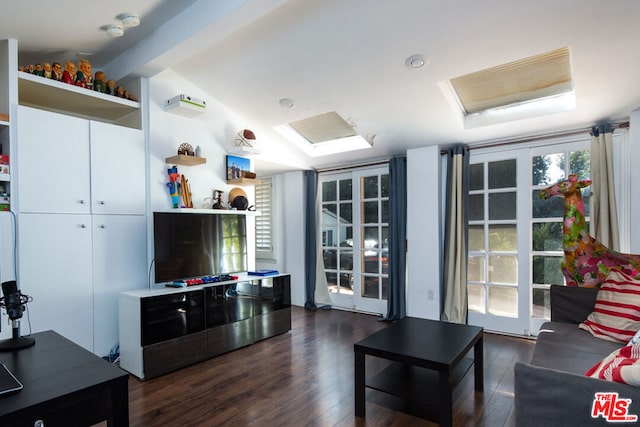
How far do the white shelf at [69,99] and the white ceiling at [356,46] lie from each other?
0.28m

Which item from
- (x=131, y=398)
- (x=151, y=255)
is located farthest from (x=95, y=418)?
(x=151, y=255)

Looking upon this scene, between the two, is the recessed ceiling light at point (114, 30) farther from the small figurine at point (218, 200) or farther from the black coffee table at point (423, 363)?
the black coffee table at point (423, 363)

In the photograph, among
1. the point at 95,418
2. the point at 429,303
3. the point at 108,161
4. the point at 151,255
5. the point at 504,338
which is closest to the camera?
the point at 95,418

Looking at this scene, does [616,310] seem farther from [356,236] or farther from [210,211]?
[210,211]

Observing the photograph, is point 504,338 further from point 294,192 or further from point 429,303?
point 294,192

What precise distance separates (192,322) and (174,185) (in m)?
1.25

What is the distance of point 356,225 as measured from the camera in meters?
4.68

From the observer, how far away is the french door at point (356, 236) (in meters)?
4.49

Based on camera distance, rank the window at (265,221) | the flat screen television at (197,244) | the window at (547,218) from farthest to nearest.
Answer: the window at (265,221) < the window at (547,218) < the flat screen television at (197,244)

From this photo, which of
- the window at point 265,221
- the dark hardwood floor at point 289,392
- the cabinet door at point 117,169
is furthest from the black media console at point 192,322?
the window at point 265,221

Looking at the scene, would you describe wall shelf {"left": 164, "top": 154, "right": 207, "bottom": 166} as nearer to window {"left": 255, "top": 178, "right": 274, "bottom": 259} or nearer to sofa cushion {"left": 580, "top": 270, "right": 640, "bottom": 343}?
window {"left": 255, "top": 178, "right": 274, "bottom": 259}

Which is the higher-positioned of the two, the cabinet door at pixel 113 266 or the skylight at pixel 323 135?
the skylight at pixel 323 135

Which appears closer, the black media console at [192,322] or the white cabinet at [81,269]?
the white cabinet at [81,269]

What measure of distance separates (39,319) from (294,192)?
329 centimetres
